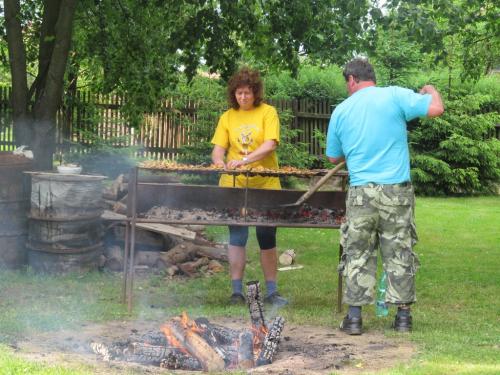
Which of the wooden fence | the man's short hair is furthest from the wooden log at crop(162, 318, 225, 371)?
the wooden fence

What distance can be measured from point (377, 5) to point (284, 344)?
21.3 feet

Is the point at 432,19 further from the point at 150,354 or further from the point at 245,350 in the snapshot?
the point at 150,354

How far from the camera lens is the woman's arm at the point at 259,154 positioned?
6.70m

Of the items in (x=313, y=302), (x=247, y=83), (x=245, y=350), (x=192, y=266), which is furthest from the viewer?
(x=192, y=266)

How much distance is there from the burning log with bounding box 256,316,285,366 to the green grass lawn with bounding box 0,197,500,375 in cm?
78

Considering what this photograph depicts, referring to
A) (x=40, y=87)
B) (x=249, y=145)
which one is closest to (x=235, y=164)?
(x=249, y=145)

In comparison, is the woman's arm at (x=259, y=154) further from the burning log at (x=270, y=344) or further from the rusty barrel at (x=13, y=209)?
the rusty barrel at (x=13, y=209)

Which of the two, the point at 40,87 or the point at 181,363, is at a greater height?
the point at 40,87

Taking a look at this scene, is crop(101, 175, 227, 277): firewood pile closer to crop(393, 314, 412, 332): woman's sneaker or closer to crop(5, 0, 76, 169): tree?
crop(5, 0, 76, 169): tree

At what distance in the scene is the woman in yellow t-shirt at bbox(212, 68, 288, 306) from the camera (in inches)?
271

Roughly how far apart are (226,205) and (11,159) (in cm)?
282

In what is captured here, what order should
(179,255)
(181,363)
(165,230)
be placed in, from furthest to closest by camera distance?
1. (165,230)
2. (179,255)
3. (181,363)

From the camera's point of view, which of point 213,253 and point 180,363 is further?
point 213,253

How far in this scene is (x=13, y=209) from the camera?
27.4ft
